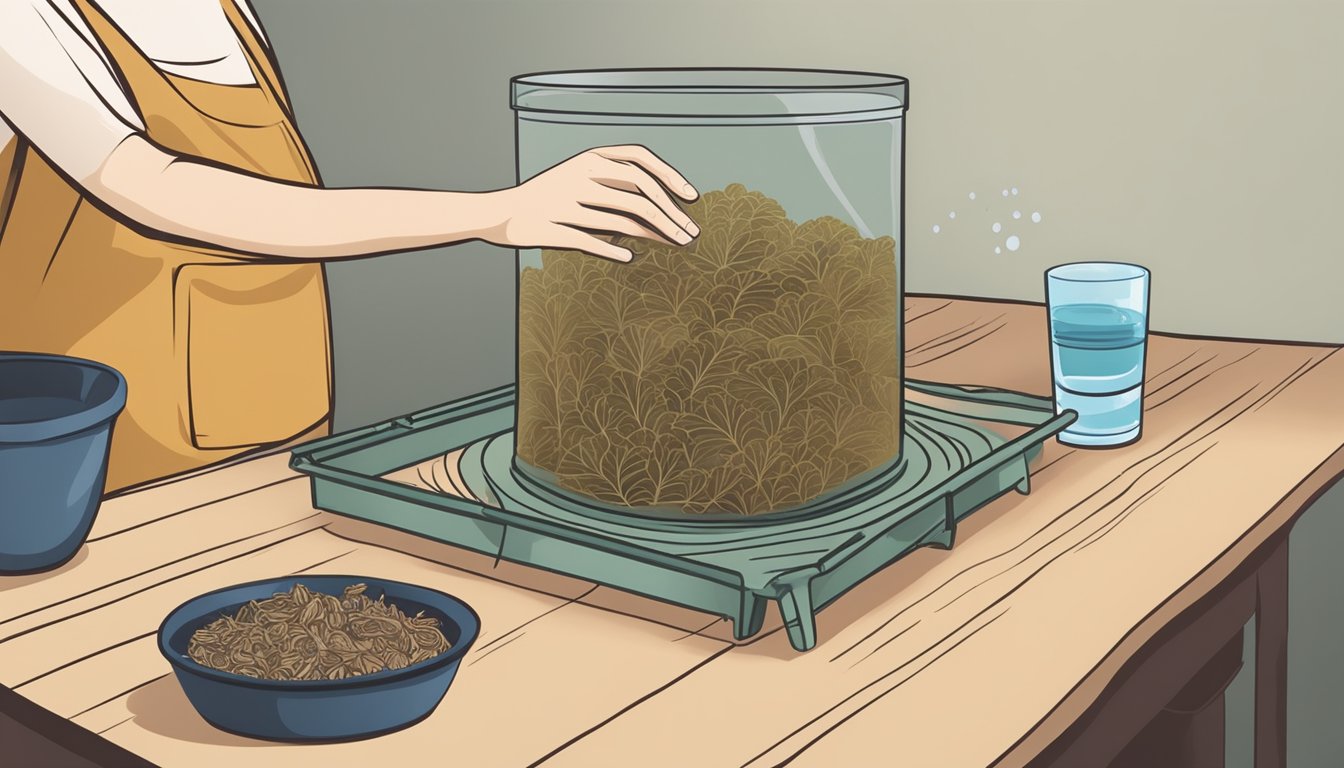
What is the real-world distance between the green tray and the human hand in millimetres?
175

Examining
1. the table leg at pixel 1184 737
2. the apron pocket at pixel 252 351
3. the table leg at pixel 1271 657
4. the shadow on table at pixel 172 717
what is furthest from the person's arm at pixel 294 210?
the table leg at pixel 1184 737

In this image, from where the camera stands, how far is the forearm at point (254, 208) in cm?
92

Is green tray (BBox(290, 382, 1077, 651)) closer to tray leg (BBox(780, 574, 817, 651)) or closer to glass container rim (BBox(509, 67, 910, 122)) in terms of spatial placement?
tray leg (BBox(780, 574, 817, 651))

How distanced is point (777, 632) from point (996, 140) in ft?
3.95

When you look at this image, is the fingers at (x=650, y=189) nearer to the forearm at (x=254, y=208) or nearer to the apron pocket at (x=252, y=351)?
the forearm at (x=254, y=208)

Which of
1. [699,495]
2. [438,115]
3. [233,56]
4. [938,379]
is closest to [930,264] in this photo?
[938,379]

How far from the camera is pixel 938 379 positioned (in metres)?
1.36

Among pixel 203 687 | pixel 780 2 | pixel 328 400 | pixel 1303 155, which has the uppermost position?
pixel 780 2

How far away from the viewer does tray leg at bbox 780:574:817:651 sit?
0.73 metres

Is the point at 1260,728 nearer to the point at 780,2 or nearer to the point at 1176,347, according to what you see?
the point at 1176,347

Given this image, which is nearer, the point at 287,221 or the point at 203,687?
the point at 203,687

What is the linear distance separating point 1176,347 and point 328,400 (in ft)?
3.29

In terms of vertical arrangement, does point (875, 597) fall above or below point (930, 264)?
below

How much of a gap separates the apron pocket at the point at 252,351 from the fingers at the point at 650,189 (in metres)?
0.79
